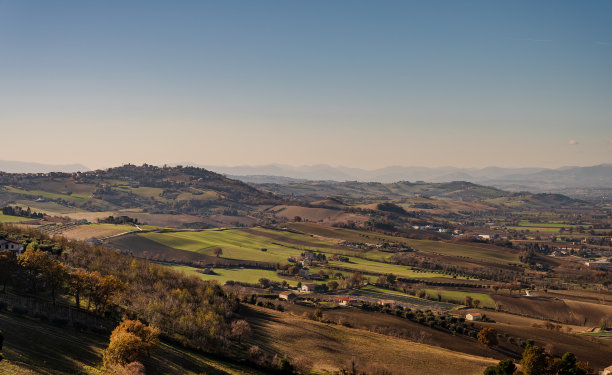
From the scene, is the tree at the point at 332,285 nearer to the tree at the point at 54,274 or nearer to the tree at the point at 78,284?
the tree at the point at 78,284

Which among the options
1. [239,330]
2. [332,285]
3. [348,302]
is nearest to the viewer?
[239,330]

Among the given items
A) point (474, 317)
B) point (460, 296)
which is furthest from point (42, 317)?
point (460, 296)

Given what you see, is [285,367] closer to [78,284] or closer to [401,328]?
[78,284]

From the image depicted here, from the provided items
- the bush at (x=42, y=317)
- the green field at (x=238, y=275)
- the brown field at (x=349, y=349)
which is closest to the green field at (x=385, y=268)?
the green field at (x=238, y=275)

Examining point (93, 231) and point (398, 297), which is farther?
point (93, 231)

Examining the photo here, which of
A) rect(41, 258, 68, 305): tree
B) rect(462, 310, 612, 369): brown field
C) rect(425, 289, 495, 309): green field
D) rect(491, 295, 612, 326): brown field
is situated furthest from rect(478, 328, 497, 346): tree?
rect(41, 258, 68, 305): tree
